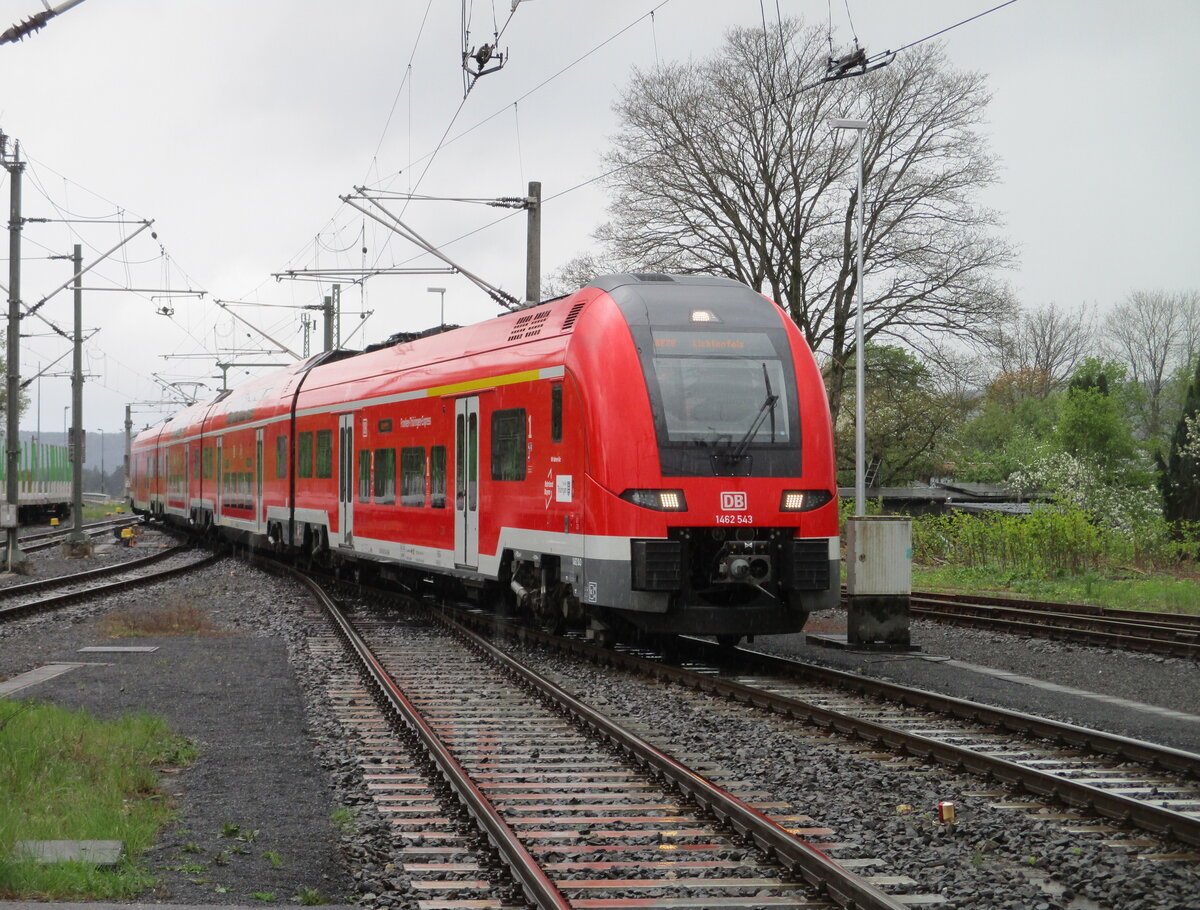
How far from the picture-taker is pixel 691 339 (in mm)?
12383

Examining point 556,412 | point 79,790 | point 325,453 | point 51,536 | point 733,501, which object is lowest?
point 79,790

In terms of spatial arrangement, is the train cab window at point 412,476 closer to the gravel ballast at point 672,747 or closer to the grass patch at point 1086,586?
the gravel ballast at point 672,747

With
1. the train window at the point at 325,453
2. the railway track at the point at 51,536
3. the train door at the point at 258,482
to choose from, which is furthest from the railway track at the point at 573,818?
the railway track at the point at 51,536

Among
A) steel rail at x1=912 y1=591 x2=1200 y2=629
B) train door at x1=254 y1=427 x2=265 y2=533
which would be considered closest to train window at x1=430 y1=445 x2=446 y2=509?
steel rail at x1=912 y1=591 x2=1200 y2=629

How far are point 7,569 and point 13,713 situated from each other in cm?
1929

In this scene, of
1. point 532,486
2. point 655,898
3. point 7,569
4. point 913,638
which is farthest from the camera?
point 7,569

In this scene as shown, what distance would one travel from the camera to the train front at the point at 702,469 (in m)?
11.8

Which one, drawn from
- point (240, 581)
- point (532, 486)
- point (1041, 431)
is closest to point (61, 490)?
point (240, 581)

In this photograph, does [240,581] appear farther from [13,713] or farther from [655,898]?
[655,898]

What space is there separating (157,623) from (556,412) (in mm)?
6489

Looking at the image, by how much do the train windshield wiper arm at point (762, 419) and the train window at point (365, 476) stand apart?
28.2ft

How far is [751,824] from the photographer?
249 inches

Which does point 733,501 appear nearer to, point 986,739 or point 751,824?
point 986,739

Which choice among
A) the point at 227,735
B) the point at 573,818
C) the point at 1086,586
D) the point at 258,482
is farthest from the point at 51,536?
the point at 573,818
